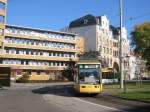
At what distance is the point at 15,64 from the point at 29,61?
4738 millimetres

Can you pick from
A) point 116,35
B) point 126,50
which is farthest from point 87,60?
point 126,50

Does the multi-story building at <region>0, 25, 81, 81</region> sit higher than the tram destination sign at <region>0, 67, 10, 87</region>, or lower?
higher

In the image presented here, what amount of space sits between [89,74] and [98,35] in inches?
3226

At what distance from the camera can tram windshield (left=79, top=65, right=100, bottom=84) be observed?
32.3 m

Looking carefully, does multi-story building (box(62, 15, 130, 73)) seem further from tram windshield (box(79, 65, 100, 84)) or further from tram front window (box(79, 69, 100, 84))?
tram front window (box(79, 69, 100, 84))

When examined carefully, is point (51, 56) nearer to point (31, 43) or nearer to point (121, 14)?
point (31, 43)

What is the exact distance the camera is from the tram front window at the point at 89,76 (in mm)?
32344

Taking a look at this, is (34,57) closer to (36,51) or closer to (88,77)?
(36,51)

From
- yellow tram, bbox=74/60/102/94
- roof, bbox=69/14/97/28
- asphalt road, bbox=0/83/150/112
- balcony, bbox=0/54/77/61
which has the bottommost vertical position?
asphalt road, bbox=0/83/150/112

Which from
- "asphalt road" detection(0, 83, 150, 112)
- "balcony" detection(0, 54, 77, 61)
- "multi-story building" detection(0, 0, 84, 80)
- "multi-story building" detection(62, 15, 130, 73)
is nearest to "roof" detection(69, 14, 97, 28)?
Answer: "multi-story building" detection(62, 15, 130, 73)

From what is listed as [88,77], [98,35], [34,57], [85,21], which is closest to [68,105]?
[88,77]

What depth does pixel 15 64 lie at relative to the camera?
320 ft

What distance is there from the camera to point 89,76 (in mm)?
32625

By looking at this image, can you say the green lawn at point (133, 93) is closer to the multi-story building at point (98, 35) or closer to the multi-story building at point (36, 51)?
the multi-story building at point (36, 51)
